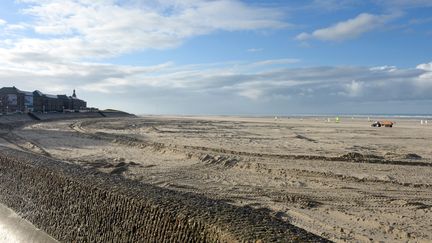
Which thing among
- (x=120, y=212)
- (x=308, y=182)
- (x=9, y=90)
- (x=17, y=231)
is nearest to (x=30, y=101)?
(x=9, y=90)

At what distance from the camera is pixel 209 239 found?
2.98 meters

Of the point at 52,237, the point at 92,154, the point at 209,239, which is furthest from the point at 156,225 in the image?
the point at 92,154

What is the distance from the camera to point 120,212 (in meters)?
3.88

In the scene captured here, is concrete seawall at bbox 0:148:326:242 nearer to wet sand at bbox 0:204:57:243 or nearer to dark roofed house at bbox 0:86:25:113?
wet sand at bbox 0:204:57:243

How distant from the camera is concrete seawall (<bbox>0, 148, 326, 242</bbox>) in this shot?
9.94ft

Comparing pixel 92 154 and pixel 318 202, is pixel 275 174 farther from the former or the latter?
pixel 92 154

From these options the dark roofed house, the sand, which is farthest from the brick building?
the sand

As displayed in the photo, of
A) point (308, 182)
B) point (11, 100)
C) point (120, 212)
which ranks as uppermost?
point (11, 100)

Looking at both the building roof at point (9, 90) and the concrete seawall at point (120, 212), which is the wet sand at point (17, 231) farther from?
the building roof at point (9, 90)

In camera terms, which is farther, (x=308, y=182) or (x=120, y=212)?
(x=308, y=182)

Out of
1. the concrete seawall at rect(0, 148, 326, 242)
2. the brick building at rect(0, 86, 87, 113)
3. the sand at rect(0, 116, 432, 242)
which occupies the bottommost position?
the sand at rect(0, 116, 432, 242)

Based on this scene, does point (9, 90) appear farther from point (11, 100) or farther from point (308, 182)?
point (308, 182)

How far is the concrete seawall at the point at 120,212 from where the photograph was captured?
303cm

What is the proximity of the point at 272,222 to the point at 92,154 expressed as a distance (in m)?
14.3
